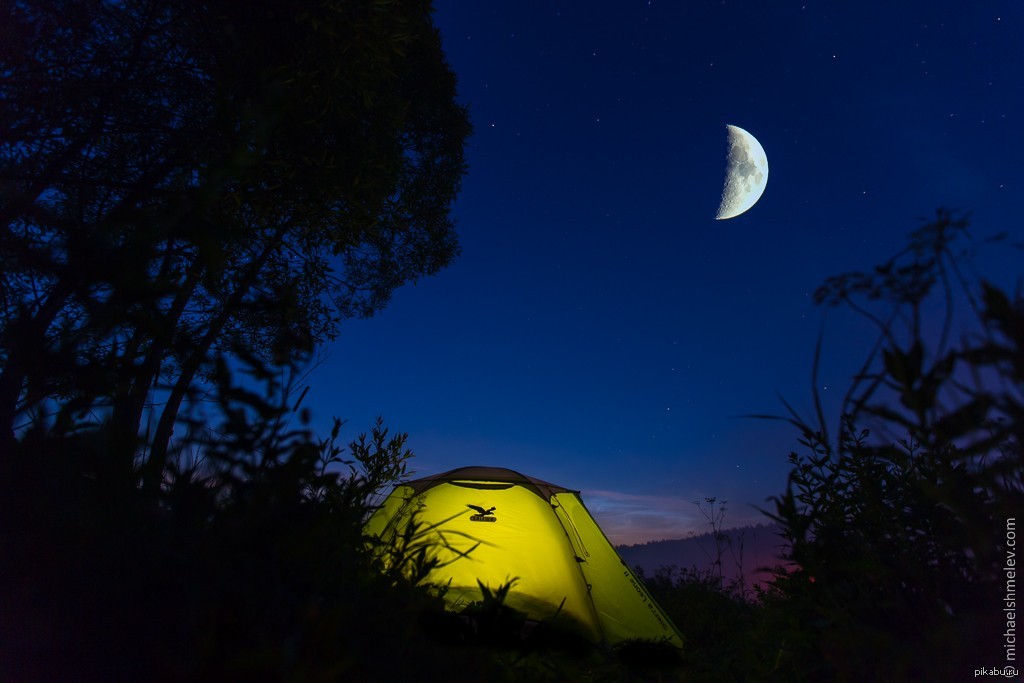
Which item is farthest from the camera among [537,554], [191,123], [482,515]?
[482,515]

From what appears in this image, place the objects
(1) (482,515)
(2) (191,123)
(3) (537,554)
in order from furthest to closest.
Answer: (1) (482,515)
(3) (537,554)
(2) (191,123)

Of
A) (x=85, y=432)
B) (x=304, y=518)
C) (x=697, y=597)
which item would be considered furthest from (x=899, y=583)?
(x=697, y=597)

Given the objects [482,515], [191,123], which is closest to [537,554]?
[482,515]

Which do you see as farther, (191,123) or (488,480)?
(488,480)

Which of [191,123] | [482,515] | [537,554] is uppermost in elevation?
[191,123]

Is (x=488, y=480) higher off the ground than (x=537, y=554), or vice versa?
(x=488, y=480)

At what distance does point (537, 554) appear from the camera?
8047 mm

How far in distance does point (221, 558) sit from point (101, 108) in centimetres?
453

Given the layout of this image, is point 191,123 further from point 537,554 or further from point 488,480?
point 537,554

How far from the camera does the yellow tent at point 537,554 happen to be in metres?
7.54

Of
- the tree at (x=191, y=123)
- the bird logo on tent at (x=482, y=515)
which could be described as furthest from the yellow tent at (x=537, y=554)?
the tree at (x=191, y=123)

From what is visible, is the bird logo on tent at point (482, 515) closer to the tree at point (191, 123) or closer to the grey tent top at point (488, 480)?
the grey tent top at point (488, 480)

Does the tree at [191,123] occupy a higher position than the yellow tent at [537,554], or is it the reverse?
the tree at [191,123]

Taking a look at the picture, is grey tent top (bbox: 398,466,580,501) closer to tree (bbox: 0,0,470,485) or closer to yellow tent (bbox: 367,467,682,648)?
yellow tent (bbox: 367,467,682,648)
